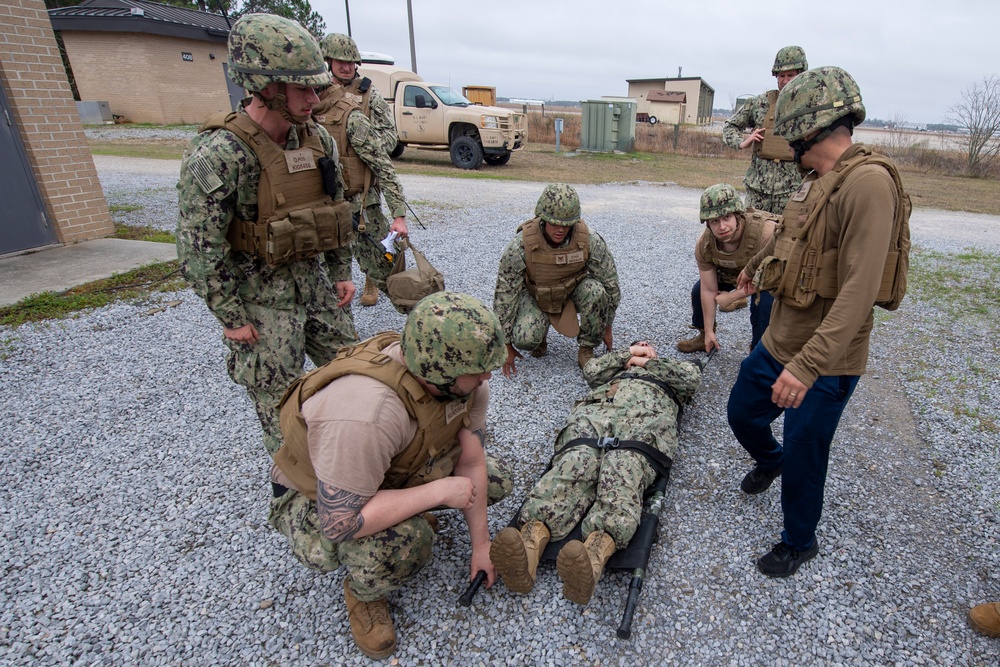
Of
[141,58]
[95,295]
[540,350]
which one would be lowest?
[540,350]

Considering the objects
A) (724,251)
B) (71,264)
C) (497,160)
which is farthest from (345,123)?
(497,160)

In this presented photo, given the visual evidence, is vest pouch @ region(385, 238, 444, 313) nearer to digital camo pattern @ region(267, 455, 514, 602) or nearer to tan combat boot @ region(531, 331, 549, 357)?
tan combat boot @ region(531, 331, 549, 357)

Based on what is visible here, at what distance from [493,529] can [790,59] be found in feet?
14.1

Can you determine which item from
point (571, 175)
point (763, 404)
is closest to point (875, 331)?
point (763, 404)

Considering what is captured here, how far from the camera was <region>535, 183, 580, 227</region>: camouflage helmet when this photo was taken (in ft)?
12.8

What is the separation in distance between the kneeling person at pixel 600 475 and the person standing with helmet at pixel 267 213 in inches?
53.9

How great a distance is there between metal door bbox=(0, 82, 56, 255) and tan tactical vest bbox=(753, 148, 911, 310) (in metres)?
7.70

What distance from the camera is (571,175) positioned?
1442 centimetres

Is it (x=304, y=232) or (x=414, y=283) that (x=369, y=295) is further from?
(x=304, y=232)

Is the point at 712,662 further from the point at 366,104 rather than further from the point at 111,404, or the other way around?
the point at 366,104

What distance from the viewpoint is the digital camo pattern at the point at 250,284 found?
2500mm

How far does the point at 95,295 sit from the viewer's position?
5.44 meters

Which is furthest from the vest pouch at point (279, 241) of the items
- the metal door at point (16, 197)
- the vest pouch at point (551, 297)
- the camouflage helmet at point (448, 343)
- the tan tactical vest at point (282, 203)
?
the metal door at point (16, 197)

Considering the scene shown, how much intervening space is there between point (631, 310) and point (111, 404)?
4.33 metres
